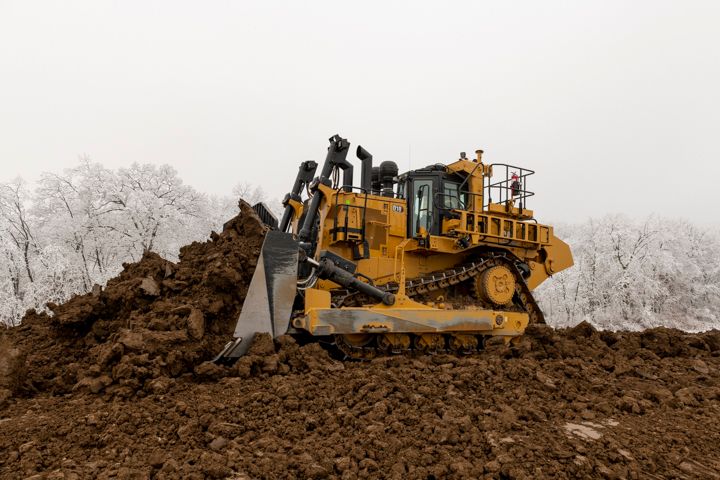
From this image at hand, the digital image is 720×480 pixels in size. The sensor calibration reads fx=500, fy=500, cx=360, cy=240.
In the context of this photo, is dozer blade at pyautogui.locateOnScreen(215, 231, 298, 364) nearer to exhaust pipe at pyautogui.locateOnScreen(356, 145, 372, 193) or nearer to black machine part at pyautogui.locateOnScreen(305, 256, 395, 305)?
black machine part at pyautogui.locateOnScreen(305, 256, 395, 305)

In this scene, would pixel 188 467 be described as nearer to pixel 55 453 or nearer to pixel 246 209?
pixel 55 453

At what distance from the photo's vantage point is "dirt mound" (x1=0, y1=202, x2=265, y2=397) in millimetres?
4996

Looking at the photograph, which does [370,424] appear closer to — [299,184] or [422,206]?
[422,206]

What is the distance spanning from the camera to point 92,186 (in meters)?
19.1

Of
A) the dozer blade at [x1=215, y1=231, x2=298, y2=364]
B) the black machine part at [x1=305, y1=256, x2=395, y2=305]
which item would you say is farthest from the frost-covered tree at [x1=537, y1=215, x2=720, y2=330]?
the dozer blade at [x1=215, y1=231, x2=298, y2=364]

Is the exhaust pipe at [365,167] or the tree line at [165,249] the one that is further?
the tree line at [165,249]

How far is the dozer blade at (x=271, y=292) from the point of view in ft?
19.5

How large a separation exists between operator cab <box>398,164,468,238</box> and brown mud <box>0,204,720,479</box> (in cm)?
272

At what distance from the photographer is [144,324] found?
558 centimetres

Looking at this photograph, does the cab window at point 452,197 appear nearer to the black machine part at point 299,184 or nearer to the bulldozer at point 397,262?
the bulldozer at point 397,262

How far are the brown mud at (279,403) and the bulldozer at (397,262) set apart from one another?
47 centimetres

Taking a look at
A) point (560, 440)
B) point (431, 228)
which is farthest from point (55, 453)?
point (431, 228)

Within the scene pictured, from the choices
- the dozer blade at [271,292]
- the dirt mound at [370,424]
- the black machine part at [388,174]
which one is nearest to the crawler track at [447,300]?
the dirt mound at [370,424]

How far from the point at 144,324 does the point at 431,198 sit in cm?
550
